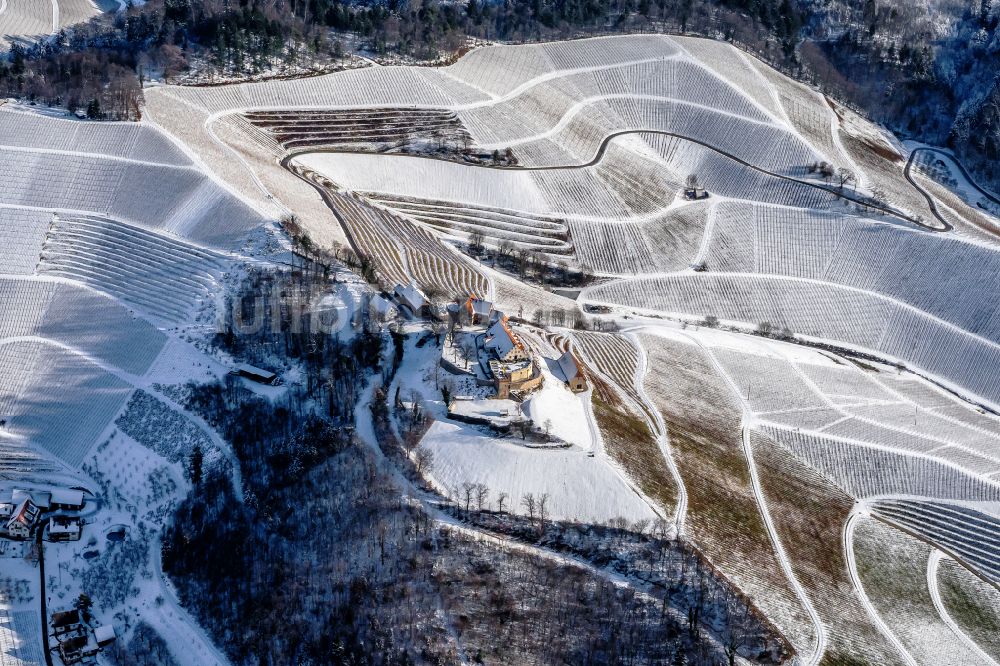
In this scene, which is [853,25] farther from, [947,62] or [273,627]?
[273,627]

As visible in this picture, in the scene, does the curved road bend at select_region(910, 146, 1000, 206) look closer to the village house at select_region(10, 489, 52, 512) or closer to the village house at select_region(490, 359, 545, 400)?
the village house at select_region(490, 359, 545, 400)

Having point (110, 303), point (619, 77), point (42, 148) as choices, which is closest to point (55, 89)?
point (42, 148)

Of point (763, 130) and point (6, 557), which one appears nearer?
point (6, 557)

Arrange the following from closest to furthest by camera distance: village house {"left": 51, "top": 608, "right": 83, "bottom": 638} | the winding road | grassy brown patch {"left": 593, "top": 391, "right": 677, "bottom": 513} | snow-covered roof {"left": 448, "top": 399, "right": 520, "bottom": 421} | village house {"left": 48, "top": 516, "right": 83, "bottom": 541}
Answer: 1. village house {"left": 51, "top": 608, "right": 83, "bottom": 638}
2. village house {"left": 48, "top": 516, "right": 83, "bottom": 541}
3. grassy brown patch {"left": 593, "top": 391, "right": 677, "bottom": 513}
4. snow-covered roof {"left": 448, "top": 399, "right": 520, "bottom": 421}
5. the winding road

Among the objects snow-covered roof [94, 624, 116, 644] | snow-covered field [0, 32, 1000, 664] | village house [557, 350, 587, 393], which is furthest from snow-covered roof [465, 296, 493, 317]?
snow-covered roof [94, 624, 116, 644]

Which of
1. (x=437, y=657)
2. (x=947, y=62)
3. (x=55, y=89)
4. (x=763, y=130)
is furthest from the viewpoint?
(x=947, y=62)

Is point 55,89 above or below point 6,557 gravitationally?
above
